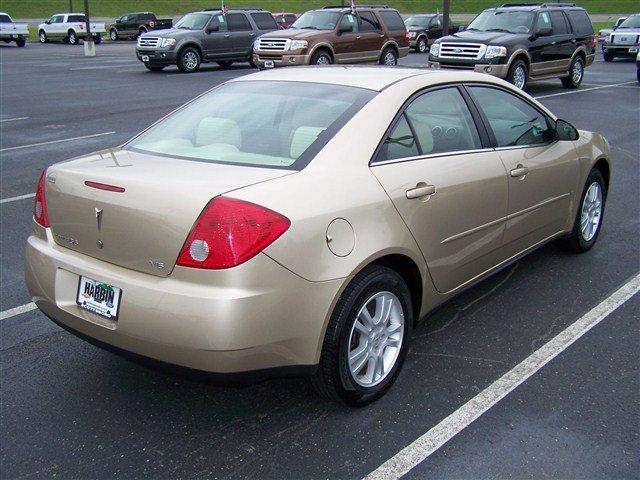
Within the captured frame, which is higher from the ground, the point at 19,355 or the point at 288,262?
the point at 288,262

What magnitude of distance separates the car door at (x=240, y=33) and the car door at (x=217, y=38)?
0.49 feet

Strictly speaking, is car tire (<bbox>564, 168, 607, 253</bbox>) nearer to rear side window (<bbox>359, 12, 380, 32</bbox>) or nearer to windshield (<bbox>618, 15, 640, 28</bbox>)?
rear side window (<bbox>359, 12, 380, 32</bbox>)

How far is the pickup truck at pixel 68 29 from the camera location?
146 feet

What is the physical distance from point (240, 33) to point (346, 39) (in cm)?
512

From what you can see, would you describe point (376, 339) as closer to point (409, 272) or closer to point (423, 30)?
point (409, 272)

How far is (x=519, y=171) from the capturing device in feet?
15.1

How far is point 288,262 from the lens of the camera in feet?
10.0

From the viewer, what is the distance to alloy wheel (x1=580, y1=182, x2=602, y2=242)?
577 centimetres

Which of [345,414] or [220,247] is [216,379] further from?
[345,414]

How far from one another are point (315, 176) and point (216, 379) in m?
1.01

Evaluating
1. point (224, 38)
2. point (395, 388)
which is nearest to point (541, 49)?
point (224, 38)

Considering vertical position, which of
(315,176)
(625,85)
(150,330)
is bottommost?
(625,85)

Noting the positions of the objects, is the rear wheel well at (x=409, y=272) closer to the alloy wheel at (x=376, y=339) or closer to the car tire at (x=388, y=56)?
the alloy wheel at (x=376, y=339)

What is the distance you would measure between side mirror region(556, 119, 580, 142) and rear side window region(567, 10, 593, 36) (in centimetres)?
1519
